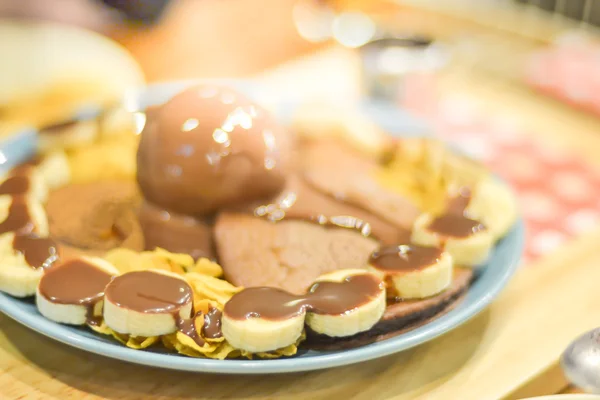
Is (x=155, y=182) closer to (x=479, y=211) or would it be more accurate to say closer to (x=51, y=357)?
(x=51, y=357)

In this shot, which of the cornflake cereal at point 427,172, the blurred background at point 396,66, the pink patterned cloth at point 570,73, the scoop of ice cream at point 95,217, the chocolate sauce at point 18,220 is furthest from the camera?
the pink patterned cloth at point 570,73

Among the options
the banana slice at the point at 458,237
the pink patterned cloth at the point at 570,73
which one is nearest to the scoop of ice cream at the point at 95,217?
the banana slice at the point at 458,237

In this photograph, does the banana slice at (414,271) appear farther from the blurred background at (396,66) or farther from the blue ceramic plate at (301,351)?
the blurred background at (396,66)

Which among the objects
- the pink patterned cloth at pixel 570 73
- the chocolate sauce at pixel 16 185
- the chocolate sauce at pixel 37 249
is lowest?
the chocolate sauce at pixel 37 249

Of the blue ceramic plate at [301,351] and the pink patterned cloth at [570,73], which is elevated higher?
the pink patterned cloth at [570,73]

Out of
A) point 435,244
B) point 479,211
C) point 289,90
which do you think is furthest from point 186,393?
point 289,90

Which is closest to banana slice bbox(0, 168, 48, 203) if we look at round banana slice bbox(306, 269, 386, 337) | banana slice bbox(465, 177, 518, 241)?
round banana slice bbox(306, 269, 386, 337)

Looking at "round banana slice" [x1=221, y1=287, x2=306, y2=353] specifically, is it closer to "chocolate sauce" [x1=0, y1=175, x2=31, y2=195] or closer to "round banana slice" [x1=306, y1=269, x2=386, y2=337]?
"round banana slice" [x1=306, y1=269, x2=386, y2=337]
